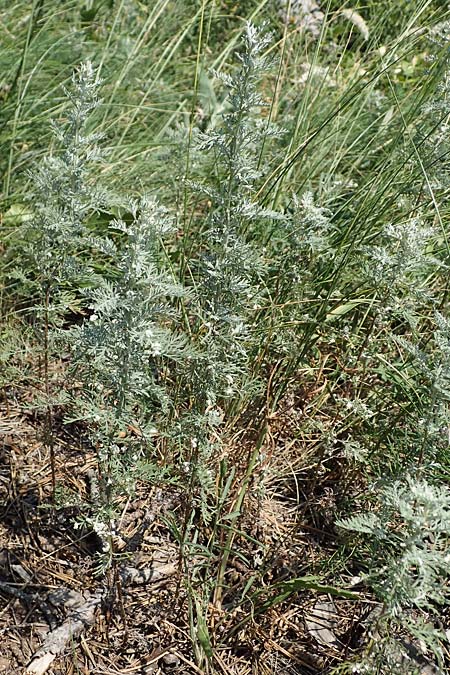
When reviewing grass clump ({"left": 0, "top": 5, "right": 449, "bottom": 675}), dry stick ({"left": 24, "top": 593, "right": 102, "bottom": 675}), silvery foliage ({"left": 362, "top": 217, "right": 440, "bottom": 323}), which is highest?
silvery foliage ({"left": 362, "top": 217, "right": 440, "bottom": 323})

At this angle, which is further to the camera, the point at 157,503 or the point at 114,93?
the point at 114,93

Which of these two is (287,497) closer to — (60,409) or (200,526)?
(200,526)

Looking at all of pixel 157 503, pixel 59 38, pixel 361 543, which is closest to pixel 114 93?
pixel 59 38

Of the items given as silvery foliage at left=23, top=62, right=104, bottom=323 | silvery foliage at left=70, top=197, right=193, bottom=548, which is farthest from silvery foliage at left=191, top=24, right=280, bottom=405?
silvery foliage at left=23, top=62, right=104, bottom=323

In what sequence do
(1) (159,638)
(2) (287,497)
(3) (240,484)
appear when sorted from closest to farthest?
(1) (159,638) < (3) (240,484) < (2) (287,497)

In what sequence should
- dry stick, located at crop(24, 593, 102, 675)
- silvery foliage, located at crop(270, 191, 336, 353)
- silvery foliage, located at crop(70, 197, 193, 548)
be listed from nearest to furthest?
silvery foliage, located at crop(70, 197, 193, 548), dry stick, located at crop(24, 593, 102, 675), silvery foliage, located at crop(270, 191, 336, 353)

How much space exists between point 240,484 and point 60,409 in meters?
0.65

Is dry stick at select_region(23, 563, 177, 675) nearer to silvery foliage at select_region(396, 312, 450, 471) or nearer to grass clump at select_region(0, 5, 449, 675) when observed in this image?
grass clump at select_region(0, 5, 449, 675)

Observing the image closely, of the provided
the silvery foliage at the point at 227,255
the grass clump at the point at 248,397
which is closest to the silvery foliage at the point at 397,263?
the grass clump at the point at 248,397

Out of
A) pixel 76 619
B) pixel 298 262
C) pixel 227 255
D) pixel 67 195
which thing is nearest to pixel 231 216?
pixel 227 255

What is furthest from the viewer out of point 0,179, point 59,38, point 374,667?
point 59,38

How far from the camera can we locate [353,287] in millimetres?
2598

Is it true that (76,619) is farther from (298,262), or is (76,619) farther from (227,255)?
(298,262)

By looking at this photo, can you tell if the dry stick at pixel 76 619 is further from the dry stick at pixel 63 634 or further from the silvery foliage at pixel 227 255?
the silvery foliage at pixel 227 255
